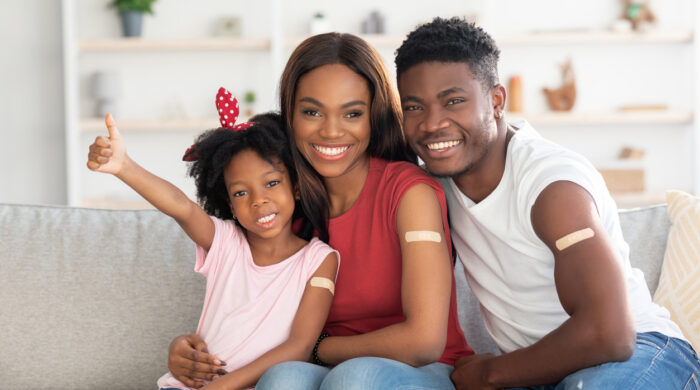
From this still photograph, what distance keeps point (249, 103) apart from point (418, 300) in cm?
341

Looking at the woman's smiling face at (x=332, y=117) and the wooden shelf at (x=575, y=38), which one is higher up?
the wooden shelf at (x=575, y=38)

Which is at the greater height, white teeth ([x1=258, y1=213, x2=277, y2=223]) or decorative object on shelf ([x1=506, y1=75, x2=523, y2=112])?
decorative object on shelf ([x1=506, y1=75, x2=523, y2=112])

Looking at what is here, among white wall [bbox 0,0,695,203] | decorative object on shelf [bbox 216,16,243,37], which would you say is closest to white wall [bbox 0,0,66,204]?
white wall [bbox 0,0,695,203]

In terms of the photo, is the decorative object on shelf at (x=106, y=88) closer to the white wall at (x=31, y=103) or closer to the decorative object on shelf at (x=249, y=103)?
the white wall at (x=31, y=103)

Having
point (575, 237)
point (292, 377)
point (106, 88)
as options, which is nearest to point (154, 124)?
point (106, 88)

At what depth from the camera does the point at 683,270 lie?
5.61ft

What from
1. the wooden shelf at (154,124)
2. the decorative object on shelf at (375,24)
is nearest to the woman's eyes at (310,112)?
the wooden shelf at (154,124)

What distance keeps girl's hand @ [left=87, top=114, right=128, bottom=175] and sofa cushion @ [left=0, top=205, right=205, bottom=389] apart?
0.55 metres

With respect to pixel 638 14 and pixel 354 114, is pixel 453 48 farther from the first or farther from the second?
pixel 638 14

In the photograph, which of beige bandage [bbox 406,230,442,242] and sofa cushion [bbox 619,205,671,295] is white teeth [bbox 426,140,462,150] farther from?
sofa cushion [bbox 619,205,671,295]

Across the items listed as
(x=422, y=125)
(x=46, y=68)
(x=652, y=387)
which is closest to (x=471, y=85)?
(x=422, y=125)

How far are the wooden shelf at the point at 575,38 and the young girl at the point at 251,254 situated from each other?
9.48 feet

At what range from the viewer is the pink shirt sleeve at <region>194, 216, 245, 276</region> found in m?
1.61

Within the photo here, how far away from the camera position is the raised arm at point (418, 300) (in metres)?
1.40
